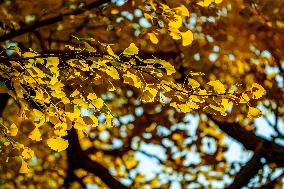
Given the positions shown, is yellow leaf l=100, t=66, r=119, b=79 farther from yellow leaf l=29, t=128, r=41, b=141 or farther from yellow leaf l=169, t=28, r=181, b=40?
yellow leaf l=29, t=128, r=41, b=141

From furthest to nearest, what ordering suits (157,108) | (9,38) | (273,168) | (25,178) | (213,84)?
(25,178), (157,108), (273,168), (9,38), (213,84)

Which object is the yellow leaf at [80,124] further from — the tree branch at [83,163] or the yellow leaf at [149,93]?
the tree branch at [83,163]

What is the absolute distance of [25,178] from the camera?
27.5ft

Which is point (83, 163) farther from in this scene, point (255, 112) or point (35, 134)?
point (255, 112)

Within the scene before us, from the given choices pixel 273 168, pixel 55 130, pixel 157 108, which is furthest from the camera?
pixel 157 108

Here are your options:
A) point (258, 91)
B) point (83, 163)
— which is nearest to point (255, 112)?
point (258, 91)

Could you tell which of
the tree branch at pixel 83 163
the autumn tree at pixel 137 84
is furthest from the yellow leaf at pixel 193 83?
the tree branch at pixel 83 163

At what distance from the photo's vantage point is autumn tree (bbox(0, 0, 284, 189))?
2.74 meters

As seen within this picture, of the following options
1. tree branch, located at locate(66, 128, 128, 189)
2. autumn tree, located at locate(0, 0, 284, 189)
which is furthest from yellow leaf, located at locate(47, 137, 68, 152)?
tree branch, located at locate(66, 128, 128, 189)

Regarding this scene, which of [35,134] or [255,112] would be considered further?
[35,134]

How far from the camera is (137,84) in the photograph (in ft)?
8.94

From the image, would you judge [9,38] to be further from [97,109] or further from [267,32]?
[267,32]

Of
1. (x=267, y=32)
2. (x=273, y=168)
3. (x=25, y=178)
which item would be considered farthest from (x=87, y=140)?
(x=267, y=32)

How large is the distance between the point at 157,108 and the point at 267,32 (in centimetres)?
242
